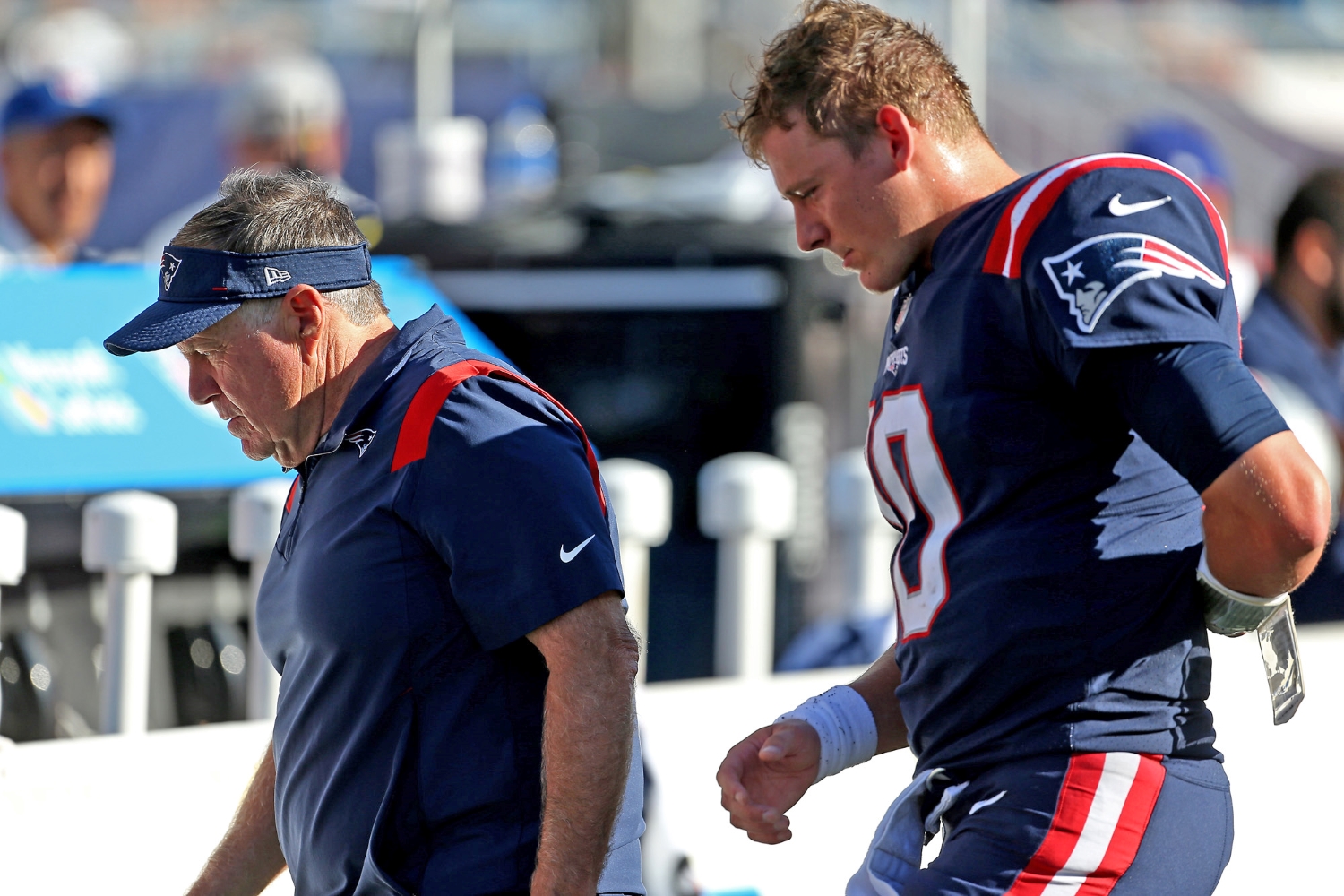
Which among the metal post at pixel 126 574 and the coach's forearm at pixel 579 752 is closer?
the coach's forearm at pixel 579 752

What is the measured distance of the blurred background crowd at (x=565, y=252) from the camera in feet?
13.7

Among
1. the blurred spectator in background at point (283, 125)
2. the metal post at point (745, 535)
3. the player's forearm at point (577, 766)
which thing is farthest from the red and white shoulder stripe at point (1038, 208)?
the blurred spectator in background at point (283, 125)

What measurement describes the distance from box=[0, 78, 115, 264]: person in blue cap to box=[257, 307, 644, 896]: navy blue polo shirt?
3.95m

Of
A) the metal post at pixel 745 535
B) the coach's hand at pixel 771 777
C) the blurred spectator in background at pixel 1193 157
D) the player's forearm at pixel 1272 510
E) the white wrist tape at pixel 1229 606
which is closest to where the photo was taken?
the player's forearm at pixel 1272 510

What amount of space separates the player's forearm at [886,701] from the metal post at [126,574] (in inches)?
68.9

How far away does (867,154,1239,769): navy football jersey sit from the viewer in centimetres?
185

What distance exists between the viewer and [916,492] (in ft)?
6.72

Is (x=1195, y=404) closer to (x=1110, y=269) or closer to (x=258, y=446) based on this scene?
(x=1110, y=269)

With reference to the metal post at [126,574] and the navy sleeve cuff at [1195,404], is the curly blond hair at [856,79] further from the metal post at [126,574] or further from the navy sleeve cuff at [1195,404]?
the metal post at [126,574]

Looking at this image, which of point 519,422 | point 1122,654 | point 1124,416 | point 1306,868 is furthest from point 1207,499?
point 1306,868

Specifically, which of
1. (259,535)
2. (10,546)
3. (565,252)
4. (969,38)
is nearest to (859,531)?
(565,252)

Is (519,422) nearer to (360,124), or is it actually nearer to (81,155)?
(81,155)

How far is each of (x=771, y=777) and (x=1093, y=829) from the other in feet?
1.55

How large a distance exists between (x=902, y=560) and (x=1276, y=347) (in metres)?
3.97
